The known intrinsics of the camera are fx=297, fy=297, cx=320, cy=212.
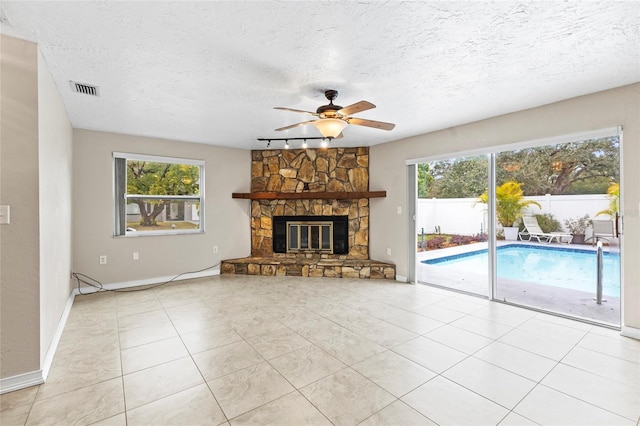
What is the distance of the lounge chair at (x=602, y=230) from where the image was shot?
3.00 meters

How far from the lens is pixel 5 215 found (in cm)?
194

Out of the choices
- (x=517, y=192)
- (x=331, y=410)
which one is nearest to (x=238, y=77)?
(x=331, y=410)

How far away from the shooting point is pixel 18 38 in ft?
6.47

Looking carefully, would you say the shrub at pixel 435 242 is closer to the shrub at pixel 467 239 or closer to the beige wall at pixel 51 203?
the shrub at pixel 467 239

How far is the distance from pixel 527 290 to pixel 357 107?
11.0 ft

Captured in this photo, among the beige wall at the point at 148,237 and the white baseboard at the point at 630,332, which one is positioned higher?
the beige wall at the point at 148,237

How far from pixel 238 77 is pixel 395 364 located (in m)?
2.67

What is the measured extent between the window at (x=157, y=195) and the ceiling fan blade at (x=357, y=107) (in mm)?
3379

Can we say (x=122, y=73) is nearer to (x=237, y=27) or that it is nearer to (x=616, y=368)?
(x=237, y=27)

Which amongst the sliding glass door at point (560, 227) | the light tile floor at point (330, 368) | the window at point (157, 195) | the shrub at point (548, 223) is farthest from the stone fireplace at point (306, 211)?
the shrub at point (548, 223)

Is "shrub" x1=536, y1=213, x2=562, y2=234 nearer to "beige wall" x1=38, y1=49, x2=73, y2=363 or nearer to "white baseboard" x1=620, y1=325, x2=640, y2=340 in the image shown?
"white baseboard" x1=620, y1=325, x2=640, y2=340

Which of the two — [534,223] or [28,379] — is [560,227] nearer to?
[534,223]

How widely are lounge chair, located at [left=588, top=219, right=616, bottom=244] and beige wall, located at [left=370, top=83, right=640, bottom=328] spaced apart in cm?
22

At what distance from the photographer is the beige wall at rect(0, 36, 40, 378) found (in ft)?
6.36
